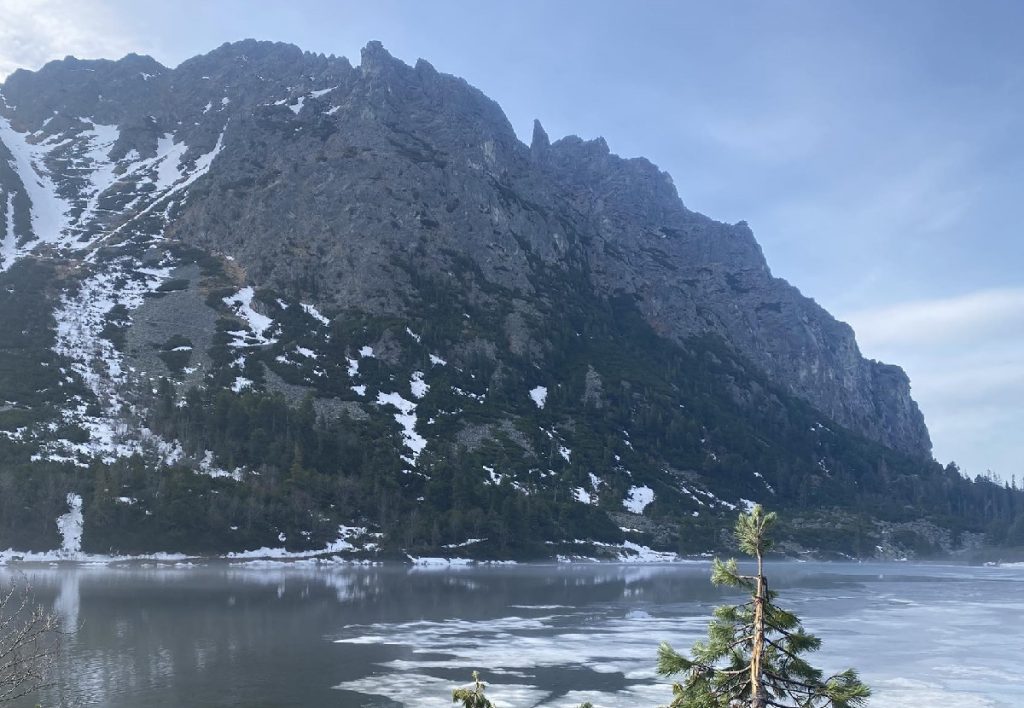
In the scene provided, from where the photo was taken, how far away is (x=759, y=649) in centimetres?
938

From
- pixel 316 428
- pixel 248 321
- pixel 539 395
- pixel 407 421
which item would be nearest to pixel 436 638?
Result: pixel 316 428

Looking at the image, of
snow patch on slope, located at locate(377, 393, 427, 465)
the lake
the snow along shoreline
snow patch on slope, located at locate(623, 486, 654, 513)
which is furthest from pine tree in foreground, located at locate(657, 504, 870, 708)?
snow patch on slope, located at locate(623, 486, 654, 513)

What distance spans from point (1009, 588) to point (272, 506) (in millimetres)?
92103

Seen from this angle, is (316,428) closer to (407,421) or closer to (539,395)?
(407,421)

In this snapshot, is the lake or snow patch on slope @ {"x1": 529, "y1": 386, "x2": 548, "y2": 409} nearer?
the lake

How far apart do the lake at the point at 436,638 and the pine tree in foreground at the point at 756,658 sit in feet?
79.7

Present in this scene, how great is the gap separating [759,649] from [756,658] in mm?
108

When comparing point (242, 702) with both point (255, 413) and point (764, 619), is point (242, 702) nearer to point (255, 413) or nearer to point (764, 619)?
point (764, 619)

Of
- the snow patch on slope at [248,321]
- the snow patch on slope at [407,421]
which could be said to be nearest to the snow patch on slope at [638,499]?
the snow patch on slope at [407,421]

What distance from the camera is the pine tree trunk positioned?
9328 mm

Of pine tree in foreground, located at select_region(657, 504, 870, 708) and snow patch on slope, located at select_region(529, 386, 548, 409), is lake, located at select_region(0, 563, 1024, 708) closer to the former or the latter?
pine tree in foreground, located at select_region(657, 504, 870, 708)

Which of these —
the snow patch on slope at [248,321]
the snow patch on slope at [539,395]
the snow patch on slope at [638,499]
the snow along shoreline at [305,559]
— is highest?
the snow patch on slope at [248,321]

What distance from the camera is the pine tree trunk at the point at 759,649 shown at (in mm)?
9328

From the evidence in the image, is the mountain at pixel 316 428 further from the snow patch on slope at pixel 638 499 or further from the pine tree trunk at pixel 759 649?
the pine tree trunk at pixel 759 649
